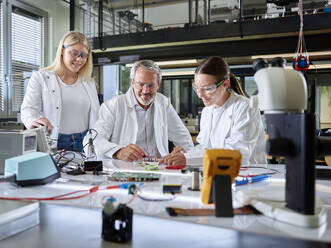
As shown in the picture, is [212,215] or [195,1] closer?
[212,215]

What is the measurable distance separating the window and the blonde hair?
122 inches

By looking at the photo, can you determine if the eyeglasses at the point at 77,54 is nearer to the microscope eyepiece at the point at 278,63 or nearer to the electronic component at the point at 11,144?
the electronic component at the point at 11,144

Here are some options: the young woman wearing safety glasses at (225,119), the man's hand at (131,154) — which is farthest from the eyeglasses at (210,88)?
the man's hand at (131,154)

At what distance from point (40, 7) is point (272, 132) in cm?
583

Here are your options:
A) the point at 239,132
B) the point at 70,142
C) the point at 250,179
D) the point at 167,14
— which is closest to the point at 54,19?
the point at 167,14

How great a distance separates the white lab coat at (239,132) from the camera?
A: 1.53 m

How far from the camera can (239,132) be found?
1.56 meters

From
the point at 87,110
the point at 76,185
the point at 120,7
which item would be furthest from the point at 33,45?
the point at 76,185

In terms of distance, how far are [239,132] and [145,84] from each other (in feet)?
2.20

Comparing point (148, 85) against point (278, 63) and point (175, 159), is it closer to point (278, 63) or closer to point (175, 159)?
point (175, 159)

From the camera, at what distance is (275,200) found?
795mm

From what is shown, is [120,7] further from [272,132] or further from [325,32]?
[272,132]

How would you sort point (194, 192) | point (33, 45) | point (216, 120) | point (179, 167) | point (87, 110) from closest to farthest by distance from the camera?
point (194, 192) → point (179, 167) → point (216, 120) → point (87, 110) → point (33, 45)

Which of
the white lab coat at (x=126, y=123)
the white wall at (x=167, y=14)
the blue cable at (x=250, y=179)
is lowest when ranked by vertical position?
the blue cable at (x=250, y=179)
